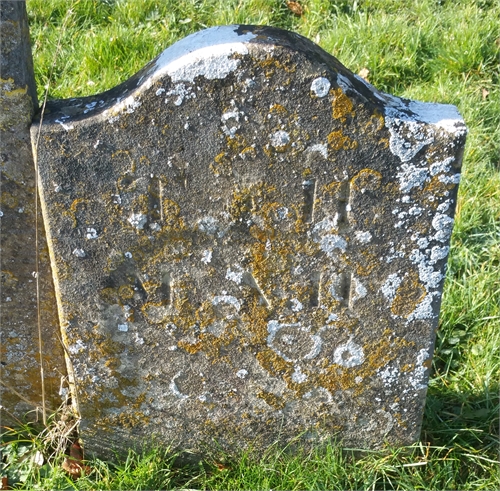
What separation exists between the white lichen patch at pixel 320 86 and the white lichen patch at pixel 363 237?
1.44 ft

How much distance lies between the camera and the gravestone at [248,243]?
70.9 inches

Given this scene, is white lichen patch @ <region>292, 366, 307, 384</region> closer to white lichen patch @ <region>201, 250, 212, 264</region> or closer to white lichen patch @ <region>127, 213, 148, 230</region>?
white lichen patch @ <region>201, 250, 212, 264</region>

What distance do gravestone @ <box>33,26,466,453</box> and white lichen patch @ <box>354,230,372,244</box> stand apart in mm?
12

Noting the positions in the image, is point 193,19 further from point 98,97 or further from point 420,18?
point 98,97

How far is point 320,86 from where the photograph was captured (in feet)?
5.78

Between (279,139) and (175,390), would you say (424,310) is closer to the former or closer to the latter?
(279,139)

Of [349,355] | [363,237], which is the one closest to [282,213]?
[363,237]

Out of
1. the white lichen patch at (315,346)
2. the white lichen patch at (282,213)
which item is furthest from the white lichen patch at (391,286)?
the white lichen patch at (282,213)

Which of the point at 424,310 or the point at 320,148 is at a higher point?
the point at 320,148

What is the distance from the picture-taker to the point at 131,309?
218 cm

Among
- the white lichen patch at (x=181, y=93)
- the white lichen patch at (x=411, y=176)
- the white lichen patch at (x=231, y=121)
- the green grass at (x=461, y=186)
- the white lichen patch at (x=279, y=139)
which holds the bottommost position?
the green grass at (x=461, y=186)

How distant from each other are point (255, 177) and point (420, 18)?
3.26 meters

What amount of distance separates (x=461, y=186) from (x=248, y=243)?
191cm

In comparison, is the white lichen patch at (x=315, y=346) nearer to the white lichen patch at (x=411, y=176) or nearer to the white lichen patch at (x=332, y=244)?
the white lichen patch at (x=332, y=244)
